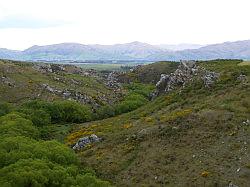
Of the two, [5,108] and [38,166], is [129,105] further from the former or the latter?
[38,166]

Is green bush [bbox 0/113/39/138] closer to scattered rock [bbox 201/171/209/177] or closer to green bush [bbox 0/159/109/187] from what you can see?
green bush [bbox 0/159/109/187]

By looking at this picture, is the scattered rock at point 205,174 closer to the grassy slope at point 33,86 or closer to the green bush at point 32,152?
the green bush at point 32,152

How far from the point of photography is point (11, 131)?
273 ft

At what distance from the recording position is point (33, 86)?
485ft

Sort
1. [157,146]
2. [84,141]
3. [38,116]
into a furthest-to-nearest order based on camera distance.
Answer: [38,116]
[84,141]
[157,146]

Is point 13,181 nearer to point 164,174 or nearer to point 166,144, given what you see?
point 164,174

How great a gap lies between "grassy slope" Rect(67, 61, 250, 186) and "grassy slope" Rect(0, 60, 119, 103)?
175 ft

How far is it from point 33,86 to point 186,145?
93.4 meters

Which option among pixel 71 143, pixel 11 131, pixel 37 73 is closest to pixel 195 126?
pixel 71 143

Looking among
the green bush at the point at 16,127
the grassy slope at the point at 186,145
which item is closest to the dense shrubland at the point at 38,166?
the green bush at the point at 16,127

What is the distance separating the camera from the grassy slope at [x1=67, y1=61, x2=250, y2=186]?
2210 inches

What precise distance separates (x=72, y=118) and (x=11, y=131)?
38625mm

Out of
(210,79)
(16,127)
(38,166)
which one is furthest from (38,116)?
(38,166)

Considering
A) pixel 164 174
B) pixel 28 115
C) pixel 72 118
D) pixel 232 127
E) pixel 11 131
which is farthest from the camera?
pixel 72 118
